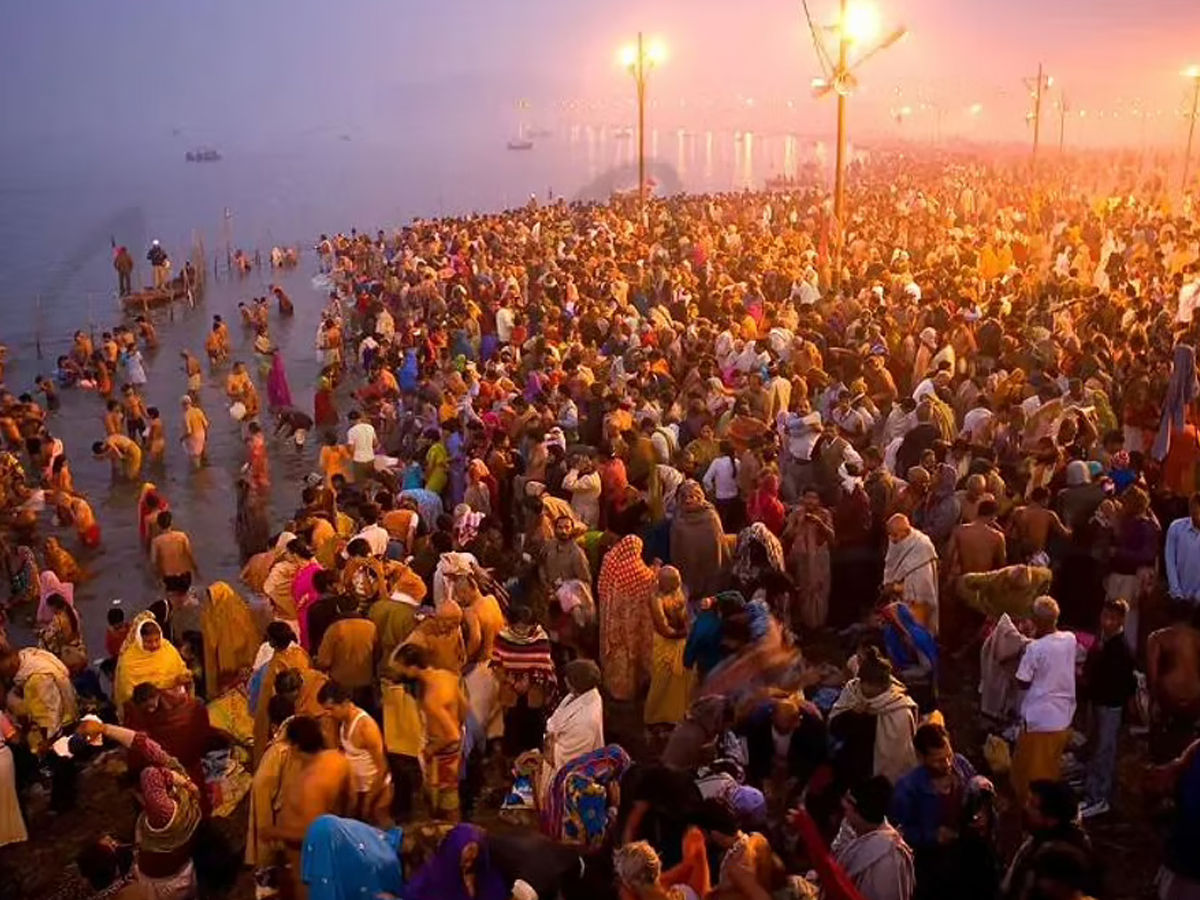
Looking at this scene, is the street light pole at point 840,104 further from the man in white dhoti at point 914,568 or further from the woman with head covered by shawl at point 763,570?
the man in white dhoti at point 914,568

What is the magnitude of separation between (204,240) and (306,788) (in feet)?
221

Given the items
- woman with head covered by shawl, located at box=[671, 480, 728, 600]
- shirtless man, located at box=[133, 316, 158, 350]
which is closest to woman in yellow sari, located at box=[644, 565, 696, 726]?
woman with head covered by shawl, located at box=[671, 480, 728, 600]

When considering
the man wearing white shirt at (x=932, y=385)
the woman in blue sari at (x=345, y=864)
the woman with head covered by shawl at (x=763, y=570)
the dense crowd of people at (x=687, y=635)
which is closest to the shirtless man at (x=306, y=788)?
the dense crowd of people at (x=687, y=635)

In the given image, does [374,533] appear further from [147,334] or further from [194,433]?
[147,334]

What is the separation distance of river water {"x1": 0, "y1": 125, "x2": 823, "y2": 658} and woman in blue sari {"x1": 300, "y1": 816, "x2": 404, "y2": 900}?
6.24 meters

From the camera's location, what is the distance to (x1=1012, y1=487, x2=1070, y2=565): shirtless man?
7.63 metres

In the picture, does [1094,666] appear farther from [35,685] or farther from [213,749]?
[35,685]

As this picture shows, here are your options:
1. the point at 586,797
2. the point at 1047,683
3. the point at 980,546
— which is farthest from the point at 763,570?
the point at 586,797

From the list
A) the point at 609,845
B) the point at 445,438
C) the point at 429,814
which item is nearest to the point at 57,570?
the point at 445,438

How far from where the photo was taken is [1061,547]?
7.89 meters

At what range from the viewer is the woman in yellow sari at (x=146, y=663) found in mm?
6820

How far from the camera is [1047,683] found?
593 cm

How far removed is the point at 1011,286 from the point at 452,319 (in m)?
8.47

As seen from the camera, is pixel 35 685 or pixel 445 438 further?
pixel 445 438
